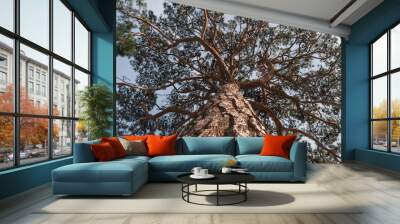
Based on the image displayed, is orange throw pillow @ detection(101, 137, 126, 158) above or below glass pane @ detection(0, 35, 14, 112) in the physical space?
below

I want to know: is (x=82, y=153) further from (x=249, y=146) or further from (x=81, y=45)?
(x=81, y=45)

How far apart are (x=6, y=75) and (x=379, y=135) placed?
25.2ft

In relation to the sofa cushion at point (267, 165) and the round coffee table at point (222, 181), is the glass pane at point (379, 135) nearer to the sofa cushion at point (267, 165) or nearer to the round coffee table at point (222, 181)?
the sofa cushion at point (267, 165)

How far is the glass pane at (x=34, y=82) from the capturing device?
17.3ft

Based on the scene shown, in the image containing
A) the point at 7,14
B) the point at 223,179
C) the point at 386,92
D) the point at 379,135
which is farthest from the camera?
the point at 379,135

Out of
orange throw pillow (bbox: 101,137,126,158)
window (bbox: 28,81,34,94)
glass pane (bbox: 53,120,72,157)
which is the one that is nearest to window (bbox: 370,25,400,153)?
orange throw pillow (bbox: 101,137,126,158)

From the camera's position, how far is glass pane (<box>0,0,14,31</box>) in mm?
4728

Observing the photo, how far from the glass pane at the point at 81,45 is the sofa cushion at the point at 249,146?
371cm

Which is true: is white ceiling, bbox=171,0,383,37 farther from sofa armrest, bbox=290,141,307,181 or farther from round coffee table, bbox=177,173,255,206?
round coffee table, bbox=177,173,255,206

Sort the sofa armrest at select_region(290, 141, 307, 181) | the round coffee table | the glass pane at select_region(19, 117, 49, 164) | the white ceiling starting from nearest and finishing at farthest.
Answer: the round coffee table < the glass pane at select_region(19, 117, 49, 164) < the sofa armrest at select_region(290, 141, 307, 181) < the white ceiling

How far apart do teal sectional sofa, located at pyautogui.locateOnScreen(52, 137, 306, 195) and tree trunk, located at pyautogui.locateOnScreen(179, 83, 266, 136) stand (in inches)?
80.2

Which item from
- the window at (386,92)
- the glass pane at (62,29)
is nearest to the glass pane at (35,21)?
the glass pane at (62,29)

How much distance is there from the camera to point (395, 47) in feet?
25.7

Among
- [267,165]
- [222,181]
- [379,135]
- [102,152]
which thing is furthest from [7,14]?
[379,135]
